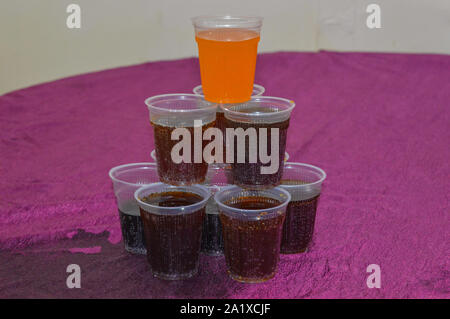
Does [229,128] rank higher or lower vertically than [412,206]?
higher

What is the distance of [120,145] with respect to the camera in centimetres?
226

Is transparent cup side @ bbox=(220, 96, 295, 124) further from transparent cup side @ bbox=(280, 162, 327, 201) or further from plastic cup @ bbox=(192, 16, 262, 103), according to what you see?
transparent cup side @ bbox=(280, 162, 327, 201)

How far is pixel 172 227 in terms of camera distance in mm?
1325

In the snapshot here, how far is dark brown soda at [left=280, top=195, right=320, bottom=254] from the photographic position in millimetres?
1448

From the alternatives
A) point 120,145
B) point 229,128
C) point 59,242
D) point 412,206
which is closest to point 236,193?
point 229,128

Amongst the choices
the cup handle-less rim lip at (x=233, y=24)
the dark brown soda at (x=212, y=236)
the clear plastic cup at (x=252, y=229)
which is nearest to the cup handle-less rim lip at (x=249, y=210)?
the clear plastic cup at (x=252, y=229)

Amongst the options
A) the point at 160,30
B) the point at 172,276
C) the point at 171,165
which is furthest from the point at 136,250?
the point at 160,30

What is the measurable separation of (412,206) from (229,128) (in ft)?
2.40

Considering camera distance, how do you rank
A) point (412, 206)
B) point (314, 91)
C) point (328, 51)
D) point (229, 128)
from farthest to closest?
point (328, 51) → point (314, 91) → point (412, 206) → point (229, 128)

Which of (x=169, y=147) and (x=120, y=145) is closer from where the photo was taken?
(x=169, y=147)

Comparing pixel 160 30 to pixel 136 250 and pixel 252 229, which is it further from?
pixel 252 229
